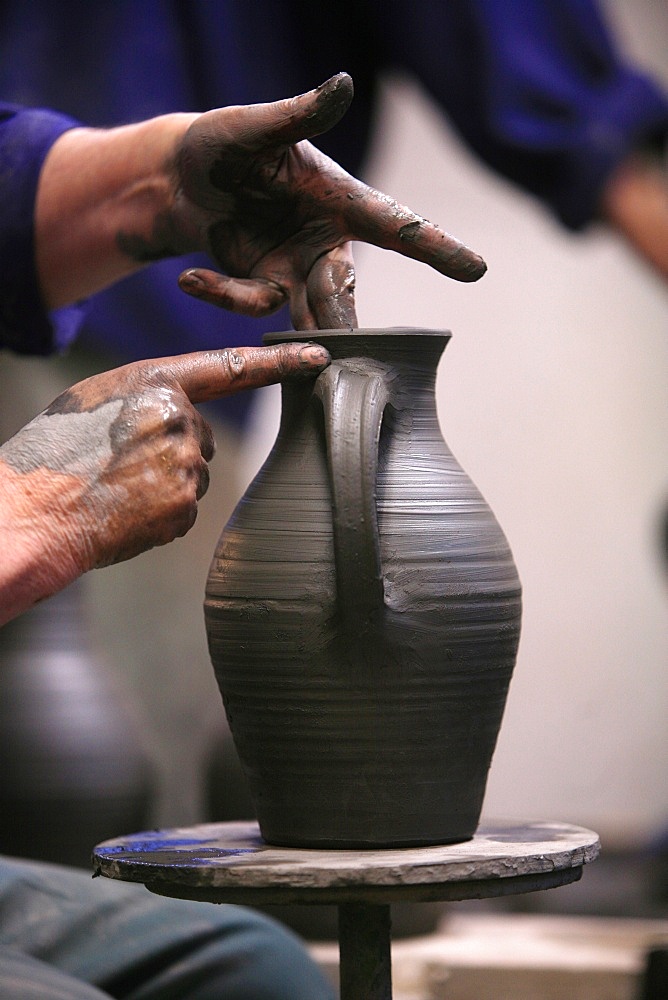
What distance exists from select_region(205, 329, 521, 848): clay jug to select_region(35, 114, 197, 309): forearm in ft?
1.42

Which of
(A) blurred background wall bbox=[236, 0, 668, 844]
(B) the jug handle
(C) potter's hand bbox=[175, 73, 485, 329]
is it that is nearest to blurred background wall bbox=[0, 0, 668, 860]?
(A) blurred background wall bbox=[236, 0, 668, 844]

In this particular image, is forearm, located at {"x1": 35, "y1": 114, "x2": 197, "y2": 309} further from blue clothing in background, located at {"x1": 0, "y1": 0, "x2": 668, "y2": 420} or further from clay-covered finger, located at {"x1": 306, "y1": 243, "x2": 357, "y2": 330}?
blue clothing in background, located at {"x1": 0, "y1": 0, "x2": 668, "y2": 420}

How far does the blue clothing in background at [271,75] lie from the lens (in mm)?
2945

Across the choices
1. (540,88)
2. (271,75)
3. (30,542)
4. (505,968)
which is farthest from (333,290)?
(271,75)

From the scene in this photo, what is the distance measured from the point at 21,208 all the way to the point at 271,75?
1413mm

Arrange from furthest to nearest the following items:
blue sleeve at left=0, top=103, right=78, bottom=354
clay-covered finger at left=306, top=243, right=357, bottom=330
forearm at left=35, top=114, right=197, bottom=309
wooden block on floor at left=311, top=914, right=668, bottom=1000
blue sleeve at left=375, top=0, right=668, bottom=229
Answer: blue sleeve at left=375, top=0, right=668, bottom=229 → wooden block on floor at left=311, top=914, right=668, bottom=1000 → blue sleeve at left=0, top=103, right=78, bottom=354 → forearm at left=35, top=114, right=197, bottom=309 → clay-covered finger at left=306, top=243, right=357, bottom=330

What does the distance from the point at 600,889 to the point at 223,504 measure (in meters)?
1.42

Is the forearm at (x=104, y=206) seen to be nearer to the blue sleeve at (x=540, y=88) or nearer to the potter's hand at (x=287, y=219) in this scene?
the potter's hand at (x=287, y=219)

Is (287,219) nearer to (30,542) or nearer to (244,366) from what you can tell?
(244,366)

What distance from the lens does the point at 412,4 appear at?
3043mm

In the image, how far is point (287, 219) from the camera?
1528 mm

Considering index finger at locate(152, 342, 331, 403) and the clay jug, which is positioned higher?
index finger at locate(152, 342, 331, 403)

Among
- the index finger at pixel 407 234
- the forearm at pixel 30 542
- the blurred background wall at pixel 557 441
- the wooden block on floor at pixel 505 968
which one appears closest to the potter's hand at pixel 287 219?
the index finger at pixel 407 234

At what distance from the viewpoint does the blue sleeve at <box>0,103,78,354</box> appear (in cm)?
184
